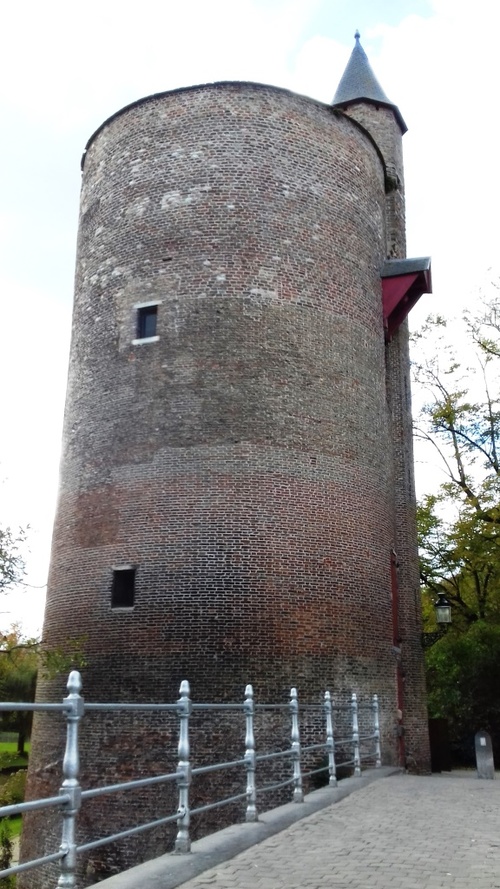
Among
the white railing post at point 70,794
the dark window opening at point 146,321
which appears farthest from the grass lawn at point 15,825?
the white railing post at point 70,794

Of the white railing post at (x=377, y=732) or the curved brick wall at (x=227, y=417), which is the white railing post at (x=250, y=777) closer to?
the curved brick wall at (x=227, y=417)

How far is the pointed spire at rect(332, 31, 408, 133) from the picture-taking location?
71.1 ft

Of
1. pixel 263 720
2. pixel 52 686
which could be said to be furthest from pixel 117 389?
pixel 263 720

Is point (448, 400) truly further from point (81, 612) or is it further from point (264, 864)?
point (264, 864)

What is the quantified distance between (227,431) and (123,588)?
10.8ft

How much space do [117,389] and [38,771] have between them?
6.98m

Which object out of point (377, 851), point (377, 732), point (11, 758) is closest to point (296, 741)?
point (377, 851)

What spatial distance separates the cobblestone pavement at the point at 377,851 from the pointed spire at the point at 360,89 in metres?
17.9

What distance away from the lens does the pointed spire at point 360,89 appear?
21656 millimetres

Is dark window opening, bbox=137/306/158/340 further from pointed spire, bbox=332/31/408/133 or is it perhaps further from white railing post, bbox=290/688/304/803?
pointed spire, bbox=332/31/408/133

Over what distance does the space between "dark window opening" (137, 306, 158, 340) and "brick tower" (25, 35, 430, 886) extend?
4 centimetres

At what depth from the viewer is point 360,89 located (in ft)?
71.5

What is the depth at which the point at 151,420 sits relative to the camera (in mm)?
14789

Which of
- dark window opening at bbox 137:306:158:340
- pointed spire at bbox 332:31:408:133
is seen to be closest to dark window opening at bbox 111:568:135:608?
dark window opening at bbox 137:306:158:340
